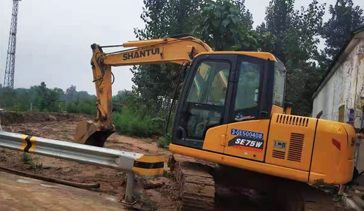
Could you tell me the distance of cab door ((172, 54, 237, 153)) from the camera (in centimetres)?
655

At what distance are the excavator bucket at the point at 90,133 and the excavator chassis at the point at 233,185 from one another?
252cm

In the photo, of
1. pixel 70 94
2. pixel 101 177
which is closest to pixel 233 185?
pixel 101 177

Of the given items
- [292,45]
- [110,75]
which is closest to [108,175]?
[110,75]

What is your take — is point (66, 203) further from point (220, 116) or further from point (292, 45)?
point (292, 45)

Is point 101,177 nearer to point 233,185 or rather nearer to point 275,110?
point 233,185

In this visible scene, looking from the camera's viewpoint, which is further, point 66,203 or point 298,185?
point 298,185

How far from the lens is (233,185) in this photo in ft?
24.7

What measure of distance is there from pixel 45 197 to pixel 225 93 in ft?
10.5

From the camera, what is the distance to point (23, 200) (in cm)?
571

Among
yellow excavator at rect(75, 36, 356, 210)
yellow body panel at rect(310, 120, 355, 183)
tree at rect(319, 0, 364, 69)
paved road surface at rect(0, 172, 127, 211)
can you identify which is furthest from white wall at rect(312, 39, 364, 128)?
tree at rect(319, 0, 364, 69)

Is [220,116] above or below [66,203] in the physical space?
above

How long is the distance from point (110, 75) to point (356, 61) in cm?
892

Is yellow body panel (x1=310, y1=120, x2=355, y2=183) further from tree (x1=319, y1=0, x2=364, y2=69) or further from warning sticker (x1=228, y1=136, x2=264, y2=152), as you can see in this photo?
tree (x1=319, y1=0, x2=364, y2=69)

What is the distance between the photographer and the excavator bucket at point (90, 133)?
9.86 meters
